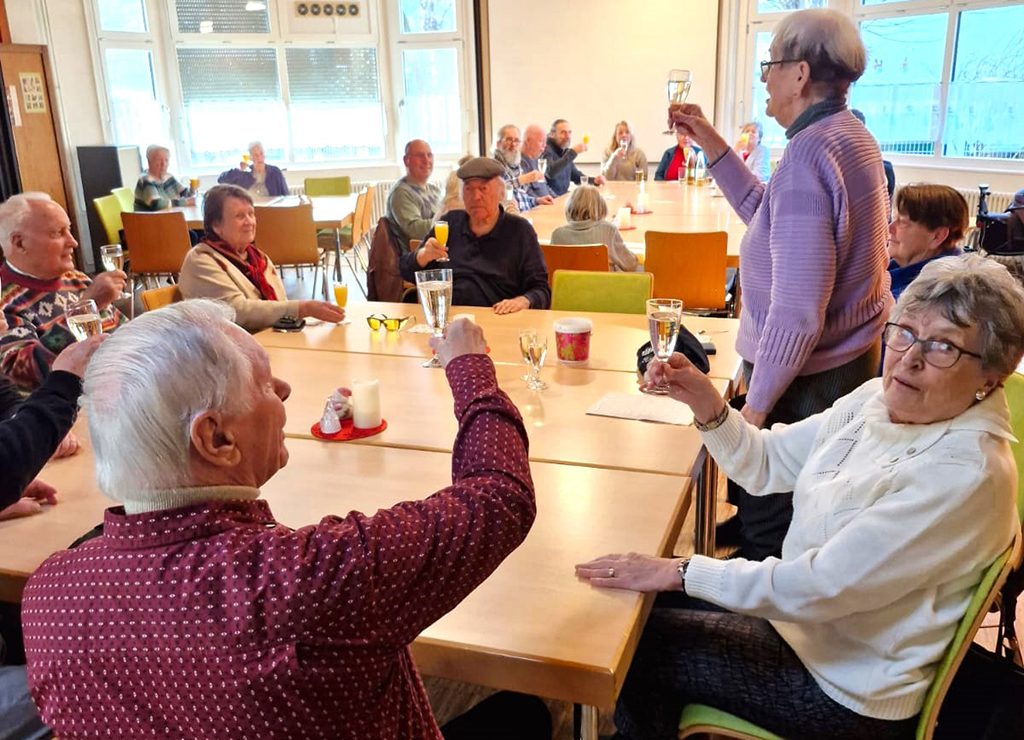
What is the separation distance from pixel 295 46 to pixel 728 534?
8.14m

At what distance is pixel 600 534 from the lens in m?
1.49

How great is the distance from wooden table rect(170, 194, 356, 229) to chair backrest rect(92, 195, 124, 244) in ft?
1.53

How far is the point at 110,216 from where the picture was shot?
645 centimetres

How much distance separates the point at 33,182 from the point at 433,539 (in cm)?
808

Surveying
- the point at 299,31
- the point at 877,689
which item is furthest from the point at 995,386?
the point at 299,31

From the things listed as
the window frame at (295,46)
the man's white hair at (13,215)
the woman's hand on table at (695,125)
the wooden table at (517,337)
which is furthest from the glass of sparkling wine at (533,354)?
the window frame at (295,46)

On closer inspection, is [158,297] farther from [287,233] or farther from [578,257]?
[287,233]

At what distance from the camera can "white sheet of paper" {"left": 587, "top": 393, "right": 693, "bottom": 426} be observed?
202 cm

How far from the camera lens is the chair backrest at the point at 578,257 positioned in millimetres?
3842

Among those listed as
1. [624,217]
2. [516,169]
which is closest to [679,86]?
[624,217]

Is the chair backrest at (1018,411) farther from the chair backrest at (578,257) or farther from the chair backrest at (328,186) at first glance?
the chair backrest at (328,186)

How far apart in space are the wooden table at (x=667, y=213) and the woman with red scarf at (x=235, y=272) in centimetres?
204

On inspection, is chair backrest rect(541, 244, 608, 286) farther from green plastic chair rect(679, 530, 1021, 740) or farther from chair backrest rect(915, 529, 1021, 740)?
chair backrest rect(915, 529, 1021, 740)

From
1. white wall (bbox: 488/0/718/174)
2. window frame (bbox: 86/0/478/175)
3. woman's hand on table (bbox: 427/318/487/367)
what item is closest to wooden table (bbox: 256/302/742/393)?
woman's hand on table (bbox: 427/318/487/367)
